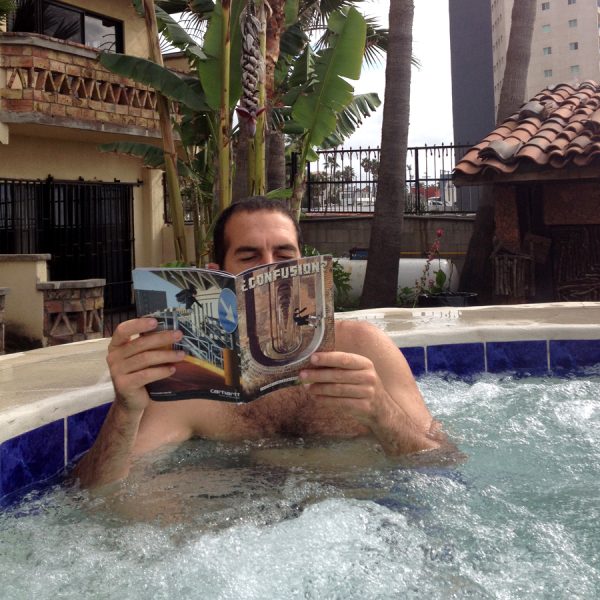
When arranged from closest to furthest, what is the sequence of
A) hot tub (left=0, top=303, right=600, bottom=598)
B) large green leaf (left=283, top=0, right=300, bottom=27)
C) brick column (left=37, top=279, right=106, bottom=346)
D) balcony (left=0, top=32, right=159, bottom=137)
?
hot tub (left=0, top=303, right=600, bottom=598), large green leaf (left=283, top=0, right=300, bottom=27), brick column (left=37, top=279, right=106, bottom=346), balcony (left=0, top=32, right=159, bottom=137)

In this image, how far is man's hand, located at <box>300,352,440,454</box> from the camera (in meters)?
2.04

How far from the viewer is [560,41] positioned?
68250 millimetres

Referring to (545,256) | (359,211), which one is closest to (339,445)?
(545,256)

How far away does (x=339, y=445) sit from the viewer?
2992 mm

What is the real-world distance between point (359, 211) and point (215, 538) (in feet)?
44.3

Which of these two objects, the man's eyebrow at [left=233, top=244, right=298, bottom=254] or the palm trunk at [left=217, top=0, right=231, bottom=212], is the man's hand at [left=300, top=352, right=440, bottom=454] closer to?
the man's eyebrow at [left=233, top=244, right=298, bottom=254]

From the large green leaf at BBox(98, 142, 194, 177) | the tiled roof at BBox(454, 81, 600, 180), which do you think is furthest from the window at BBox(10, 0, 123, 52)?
the tiled roof at BBox(454, 81, 600, 180)

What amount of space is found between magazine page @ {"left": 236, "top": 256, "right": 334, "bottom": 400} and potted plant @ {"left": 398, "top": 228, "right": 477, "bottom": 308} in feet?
25.6

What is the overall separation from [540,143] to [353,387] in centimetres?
669

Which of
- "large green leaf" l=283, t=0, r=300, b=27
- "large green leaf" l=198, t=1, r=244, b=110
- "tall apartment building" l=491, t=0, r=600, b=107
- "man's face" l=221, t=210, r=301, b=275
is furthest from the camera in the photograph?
"tall apartment building" l=491, t=0, r=600, b=107

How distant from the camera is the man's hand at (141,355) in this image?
1.95 metres

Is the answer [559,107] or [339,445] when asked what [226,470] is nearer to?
[339,445]

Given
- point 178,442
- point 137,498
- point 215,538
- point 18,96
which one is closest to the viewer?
point 215,538

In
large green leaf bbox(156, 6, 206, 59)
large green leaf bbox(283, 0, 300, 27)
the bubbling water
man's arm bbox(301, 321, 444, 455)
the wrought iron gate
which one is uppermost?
large green leaf bbox(283, 0, 300, 27)
